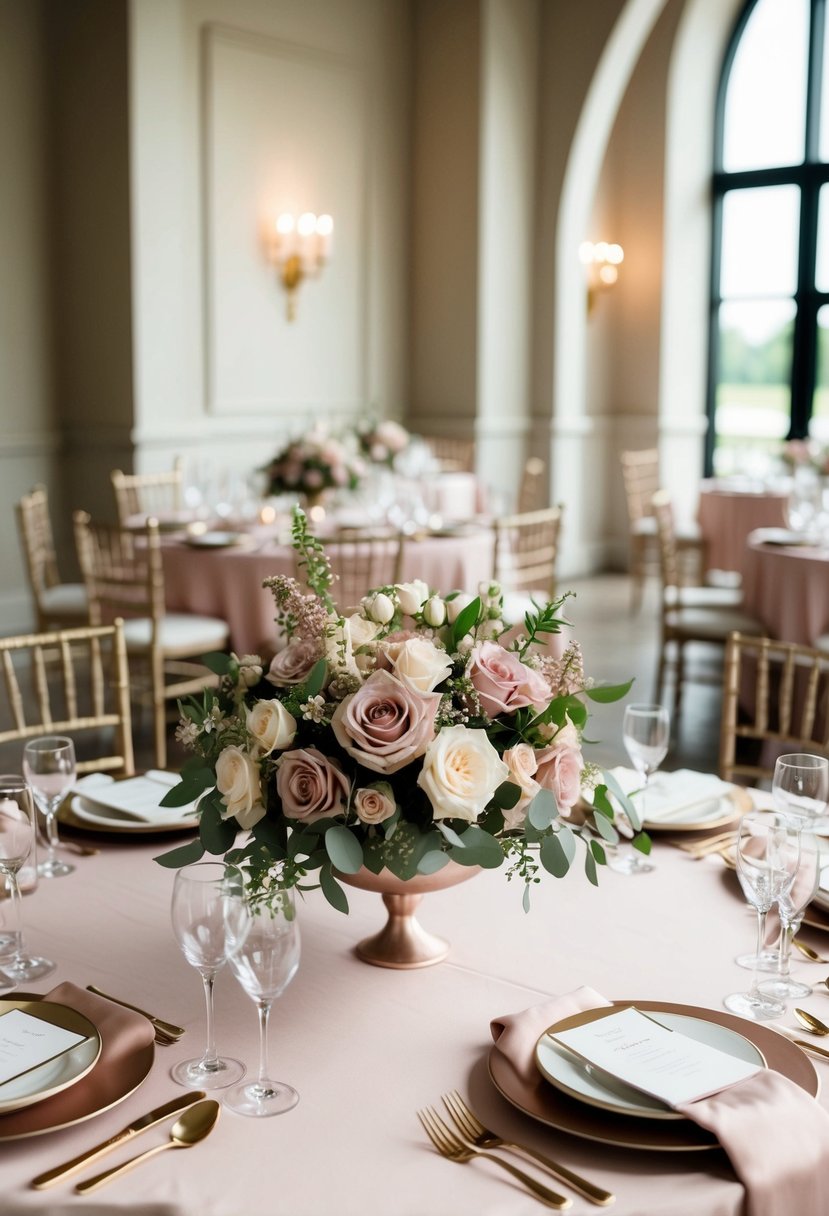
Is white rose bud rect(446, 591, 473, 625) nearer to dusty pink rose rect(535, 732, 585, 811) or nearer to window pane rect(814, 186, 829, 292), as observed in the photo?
dusty pink rose rect(535, 732, 585, 811)

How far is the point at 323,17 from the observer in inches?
315

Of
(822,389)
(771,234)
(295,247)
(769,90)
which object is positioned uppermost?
(769,90)

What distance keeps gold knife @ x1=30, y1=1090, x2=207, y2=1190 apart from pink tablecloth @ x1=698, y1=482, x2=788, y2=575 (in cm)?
658

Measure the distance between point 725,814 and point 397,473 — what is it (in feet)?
15.8

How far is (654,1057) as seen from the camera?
4.21 ft

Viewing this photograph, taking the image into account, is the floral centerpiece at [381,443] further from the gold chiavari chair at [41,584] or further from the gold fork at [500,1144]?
the gold fork at [500,1144]

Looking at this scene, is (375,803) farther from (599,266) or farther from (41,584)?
(599,266)

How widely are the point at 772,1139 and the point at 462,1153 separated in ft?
0.92

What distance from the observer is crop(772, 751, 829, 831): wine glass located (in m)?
1.80

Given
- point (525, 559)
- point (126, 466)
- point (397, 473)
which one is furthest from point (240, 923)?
point (126, 466)

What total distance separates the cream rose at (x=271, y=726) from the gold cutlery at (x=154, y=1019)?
0.31 meters

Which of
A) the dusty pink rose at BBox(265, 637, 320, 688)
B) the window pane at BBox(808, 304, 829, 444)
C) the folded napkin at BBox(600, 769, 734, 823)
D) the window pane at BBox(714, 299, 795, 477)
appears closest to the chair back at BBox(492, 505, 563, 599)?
the folded napkin at BBox(600, 769, 734, 823)

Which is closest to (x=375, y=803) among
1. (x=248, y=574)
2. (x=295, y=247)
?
(x=248, y=574)

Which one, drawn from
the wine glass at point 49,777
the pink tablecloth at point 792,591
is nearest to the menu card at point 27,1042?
the wine glass at point 49,777
